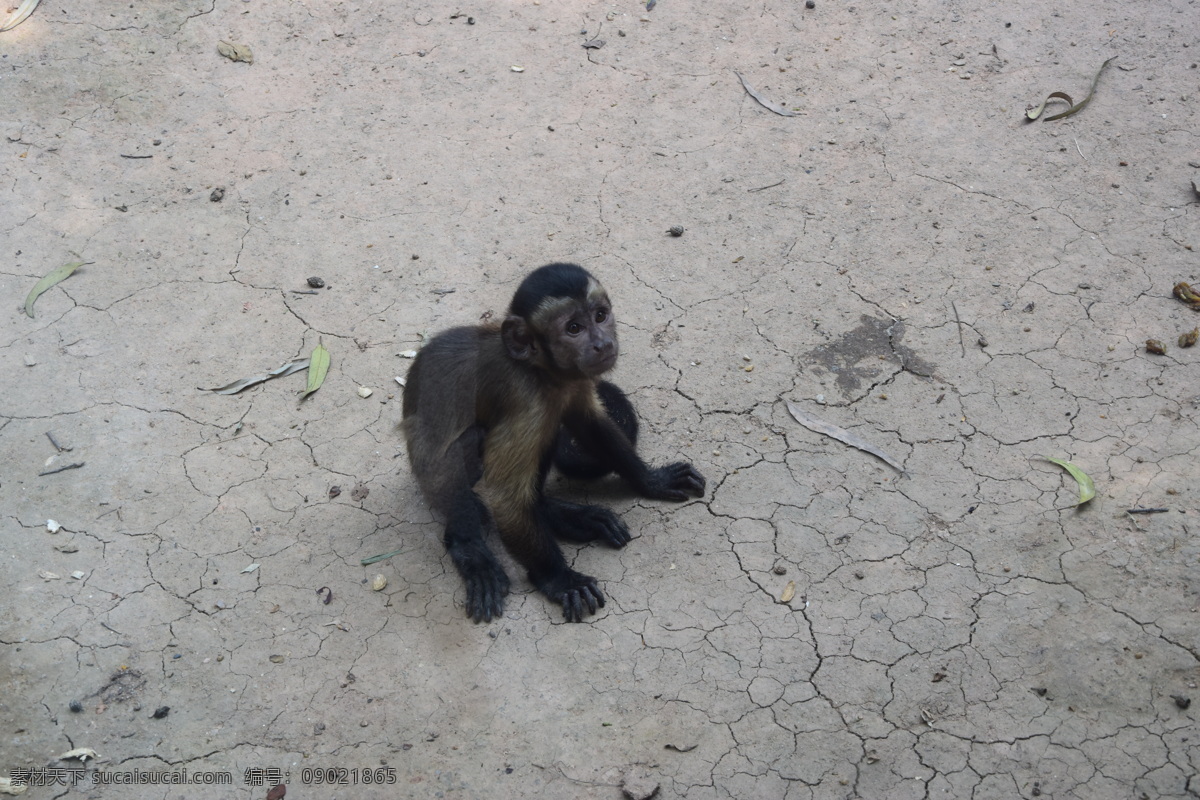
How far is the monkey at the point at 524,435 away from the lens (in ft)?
13.7

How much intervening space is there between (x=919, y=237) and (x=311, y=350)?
374cm

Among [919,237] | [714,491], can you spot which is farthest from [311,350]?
[919,237]

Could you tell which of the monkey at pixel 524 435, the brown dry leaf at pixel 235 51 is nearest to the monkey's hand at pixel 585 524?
the monkey at pixel 524 435

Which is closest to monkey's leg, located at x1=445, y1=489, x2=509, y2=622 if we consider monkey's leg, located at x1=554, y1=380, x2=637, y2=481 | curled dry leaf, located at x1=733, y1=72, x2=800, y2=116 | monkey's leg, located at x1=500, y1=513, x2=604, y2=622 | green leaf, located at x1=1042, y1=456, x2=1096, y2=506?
monkey's leg, located at x1=500, y1=513, x2=604, y2=622

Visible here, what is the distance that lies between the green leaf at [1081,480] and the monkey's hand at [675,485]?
1704 millimetres

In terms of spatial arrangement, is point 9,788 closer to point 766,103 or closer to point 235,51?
point 235,51

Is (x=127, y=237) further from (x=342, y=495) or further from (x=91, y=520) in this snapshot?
(x=342, y=495)

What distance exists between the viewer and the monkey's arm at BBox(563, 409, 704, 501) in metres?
4.70

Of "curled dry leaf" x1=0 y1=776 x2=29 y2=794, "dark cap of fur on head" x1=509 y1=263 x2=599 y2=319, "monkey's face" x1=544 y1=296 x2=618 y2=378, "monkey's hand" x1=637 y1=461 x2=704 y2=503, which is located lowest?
"curled dry leaf" x1=0 y1=776 x2=29 y2=794

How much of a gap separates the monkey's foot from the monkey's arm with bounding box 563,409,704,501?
77 centimetres

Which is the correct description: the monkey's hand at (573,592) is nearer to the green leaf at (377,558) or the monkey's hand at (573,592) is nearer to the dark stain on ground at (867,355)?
the green leaf at (377,558)

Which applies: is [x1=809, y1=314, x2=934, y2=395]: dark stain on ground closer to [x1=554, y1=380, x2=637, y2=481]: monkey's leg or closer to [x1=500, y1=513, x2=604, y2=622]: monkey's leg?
[x1=554, y1=380, x2=637, y2=481]: monkey's leg

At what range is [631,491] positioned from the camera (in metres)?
4.80

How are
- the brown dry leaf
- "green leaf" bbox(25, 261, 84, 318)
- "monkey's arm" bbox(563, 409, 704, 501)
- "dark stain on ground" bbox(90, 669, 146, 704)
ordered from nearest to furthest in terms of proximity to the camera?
"dark stain on ground" bbox(90, 669, 146, 704) < "monkey's arm" bbox(563, 409, 704, 501) < "green leaf" bbox(25, 261, 84, 318) < the brown dry leaf
